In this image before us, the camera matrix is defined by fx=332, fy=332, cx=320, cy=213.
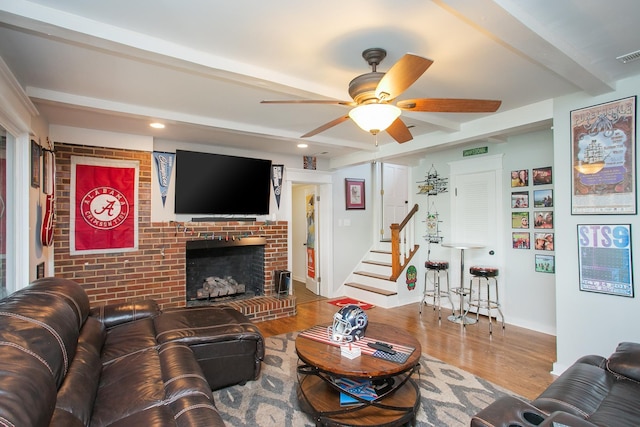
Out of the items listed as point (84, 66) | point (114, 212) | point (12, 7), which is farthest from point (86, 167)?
point (12, 7)

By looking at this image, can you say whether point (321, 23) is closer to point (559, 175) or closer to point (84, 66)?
point (84, 66)

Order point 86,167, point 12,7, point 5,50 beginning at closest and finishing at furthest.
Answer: point 12,7 < point 5,50 < point 86,167

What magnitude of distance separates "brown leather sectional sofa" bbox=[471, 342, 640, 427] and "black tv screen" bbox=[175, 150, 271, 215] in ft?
12.4

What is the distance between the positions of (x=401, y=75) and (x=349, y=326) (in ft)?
5.61

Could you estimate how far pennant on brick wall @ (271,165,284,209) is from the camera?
4.97m

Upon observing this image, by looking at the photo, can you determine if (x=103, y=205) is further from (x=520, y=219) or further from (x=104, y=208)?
(x=520, y=219)

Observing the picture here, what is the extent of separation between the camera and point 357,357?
2.20m

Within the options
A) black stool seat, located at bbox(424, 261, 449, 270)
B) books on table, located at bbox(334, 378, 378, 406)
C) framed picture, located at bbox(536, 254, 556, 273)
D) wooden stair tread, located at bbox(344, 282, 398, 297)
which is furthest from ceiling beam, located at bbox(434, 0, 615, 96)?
wooden stair tread, located at bbox(344, 282, 398, 297)

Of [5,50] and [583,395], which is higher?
[5,50]

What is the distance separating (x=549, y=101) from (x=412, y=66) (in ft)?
6.79

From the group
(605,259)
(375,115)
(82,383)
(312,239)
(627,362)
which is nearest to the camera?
(82,383)

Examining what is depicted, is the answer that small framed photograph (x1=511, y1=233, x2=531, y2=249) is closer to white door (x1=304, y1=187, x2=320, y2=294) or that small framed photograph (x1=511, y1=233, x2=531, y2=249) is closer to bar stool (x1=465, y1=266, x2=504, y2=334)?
bar stool (x1=465, y1=266, x2=504, y2=334)

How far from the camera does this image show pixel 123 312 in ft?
9.14

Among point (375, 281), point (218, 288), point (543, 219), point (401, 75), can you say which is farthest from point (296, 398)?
point (543, 219)
